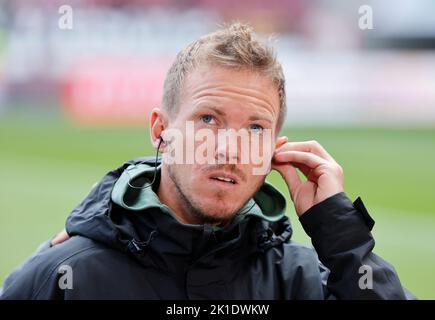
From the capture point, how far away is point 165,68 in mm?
13148

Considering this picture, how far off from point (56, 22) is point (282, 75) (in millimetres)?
12416

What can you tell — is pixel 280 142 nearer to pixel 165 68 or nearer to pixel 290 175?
pixel 290 175

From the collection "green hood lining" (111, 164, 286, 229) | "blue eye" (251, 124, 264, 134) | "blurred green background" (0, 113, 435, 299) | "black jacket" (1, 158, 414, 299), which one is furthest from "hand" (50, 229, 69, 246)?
"blurred green background" (0, 113, 435, 299)

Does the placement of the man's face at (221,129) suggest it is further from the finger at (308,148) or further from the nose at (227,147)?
the finger at (308,148)

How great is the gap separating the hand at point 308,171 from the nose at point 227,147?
0.26 m

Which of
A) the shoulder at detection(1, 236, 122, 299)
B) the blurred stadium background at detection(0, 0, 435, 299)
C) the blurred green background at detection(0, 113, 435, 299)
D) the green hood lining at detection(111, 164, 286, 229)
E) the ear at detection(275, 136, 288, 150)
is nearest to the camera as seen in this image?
the shoulder at detection(1, 236, 122, 299)

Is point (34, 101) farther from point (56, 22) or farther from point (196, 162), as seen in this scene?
point (196, 162)

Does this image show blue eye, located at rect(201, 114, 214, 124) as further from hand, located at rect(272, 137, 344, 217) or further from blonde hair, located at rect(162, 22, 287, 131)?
hand, located at rect(272, 137, 344, 217)

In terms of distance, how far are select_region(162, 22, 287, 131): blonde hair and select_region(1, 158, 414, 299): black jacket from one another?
0.99 feet

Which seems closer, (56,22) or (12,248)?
(12,248)

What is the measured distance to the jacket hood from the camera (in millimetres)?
1788
